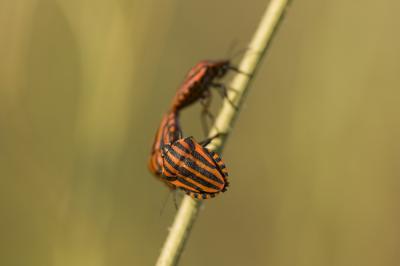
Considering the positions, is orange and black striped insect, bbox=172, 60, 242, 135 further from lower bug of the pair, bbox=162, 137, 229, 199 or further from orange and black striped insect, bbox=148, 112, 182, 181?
lower bug of the pair, bbox=162, 137, 229, 199

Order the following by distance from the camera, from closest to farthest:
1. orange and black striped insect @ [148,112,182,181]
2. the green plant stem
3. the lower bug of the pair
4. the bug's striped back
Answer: the green plant stem → the lower bug of the pair → orange and black striped insect @ [148,112,182,181] → the bug's striped back

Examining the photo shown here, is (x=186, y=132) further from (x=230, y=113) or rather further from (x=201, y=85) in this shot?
(x=230, y=113)

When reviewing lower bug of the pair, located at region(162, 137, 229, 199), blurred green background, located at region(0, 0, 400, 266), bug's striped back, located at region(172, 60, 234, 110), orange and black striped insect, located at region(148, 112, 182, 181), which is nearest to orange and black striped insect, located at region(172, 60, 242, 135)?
bug's striped back, located at region(172, 60, 234, 110)

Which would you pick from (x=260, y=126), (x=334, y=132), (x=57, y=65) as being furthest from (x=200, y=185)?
(x=260, y=126)

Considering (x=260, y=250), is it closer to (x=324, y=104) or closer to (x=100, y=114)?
(x=324, y=104)

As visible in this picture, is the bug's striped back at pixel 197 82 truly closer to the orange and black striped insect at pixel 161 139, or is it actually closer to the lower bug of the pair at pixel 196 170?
the orange and black striped insect at pixel 161 139
